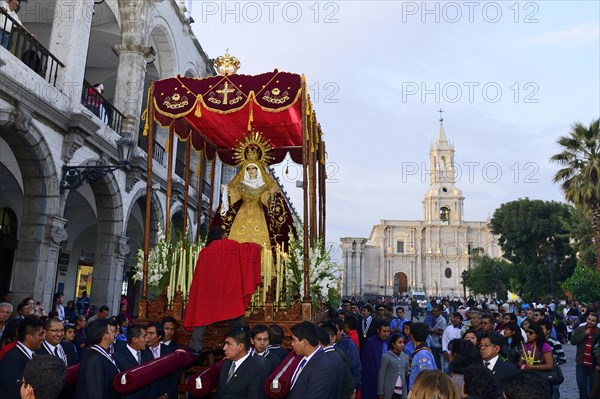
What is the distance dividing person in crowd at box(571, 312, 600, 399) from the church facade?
5990cm

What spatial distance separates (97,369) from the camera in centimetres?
383

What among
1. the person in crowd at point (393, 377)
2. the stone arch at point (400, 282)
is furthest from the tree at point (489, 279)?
the person in crowd at point (393, 377)

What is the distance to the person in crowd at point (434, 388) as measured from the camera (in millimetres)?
2572

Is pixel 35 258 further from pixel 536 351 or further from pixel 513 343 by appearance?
pixel 536 351

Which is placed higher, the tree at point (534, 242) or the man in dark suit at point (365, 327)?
the tree at point (534, 242)

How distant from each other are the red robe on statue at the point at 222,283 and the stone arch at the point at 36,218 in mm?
5394

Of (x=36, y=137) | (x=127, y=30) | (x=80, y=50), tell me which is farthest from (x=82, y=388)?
(x=127, y=30)

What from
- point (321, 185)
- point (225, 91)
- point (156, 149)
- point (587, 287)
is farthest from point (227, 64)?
point (587, 287)

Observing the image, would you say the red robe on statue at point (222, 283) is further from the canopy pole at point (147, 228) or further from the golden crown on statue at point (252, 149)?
the golden crown on statue at point (252, 149)

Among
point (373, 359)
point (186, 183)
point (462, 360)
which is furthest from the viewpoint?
point (186, 183)

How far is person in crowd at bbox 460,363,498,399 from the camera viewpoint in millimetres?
3121

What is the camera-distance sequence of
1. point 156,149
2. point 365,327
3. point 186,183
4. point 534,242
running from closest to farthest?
point 186,183
point 365,327
point 156,149
point 534,242

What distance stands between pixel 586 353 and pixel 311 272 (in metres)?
4.08

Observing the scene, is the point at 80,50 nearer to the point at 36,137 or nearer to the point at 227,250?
the point at 36,137
